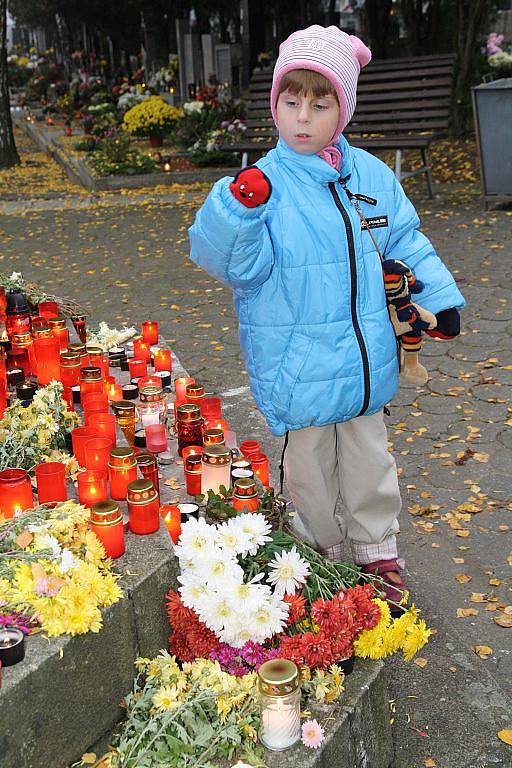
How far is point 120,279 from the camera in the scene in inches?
309

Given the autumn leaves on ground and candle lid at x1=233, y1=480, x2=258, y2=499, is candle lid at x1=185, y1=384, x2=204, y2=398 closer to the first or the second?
the autumn leaves on ground

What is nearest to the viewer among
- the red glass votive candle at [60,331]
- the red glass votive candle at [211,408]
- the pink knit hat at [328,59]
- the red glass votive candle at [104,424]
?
the pink knit hat at [328,59]

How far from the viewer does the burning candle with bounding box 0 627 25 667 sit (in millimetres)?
1941

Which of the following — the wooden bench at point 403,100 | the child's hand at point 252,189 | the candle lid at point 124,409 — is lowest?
the candle lid at point 124,409

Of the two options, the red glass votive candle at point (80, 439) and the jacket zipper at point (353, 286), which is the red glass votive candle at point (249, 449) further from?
the jacket zipper at point (353, 286)

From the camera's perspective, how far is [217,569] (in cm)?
228

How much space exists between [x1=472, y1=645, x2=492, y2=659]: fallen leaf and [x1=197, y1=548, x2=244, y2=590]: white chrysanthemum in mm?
1009

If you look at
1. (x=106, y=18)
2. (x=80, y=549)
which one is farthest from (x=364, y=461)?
(x=106, y=18)

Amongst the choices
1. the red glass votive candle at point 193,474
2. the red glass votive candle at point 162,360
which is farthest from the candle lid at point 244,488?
the red glass votive candle at point 162,360

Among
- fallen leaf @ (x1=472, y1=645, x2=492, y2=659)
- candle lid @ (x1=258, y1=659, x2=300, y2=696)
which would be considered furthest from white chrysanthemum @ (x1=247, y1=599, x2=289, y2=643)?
fallen leaf @ (x1=472, y1=645, x2=492, y2=659)

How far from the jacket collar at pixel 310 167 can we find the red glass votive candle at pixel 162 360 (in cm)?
178

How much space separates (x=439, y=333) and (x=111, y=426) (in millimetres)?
1260

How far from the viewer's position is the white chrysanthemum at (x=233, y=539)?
7.72 feet

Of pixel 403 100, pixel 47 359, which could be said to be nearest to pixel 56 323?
pixel 47 359
